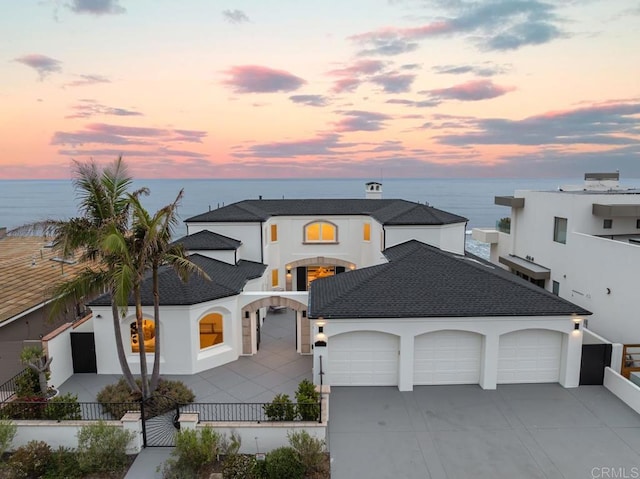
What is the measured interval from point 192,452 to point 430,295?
10247 mm

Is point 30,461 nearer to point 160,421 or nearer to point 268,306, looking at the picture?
point 160,421

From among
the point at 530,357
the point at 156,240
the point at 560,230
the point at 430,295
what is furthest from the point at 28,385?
the point at 560,230

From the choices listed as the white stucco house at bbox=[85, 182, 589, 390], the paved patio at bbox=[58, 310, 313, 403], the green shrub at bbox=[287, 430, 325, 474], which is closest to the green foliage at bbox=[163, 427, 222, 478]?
the green shrub at bbox=[287, 430, 325, 474]

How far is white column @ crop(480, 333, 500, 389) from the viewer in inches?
640

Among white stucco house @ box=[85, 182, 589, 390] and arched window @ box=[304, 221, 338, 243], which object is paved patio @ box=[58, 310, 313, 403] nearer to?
white stucco house @ box=[85, 182, 589, 390]

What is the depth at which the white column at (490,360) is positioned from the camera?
53.4 feet

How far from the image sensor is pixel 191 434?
11828 mm

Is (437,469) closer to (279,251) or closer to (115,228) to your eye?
(115,228)

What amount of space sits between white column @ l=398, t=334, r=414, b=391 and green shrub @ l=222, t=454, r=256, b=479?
6.80 meters

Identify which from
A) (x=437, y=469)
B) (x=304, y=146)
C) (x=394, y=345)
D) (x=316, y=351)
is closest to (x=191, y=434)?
(x=316, y=351)

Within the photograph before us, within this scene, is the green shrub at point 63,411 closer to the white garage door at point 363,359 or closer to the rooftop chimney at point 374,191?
the white garage door at point 363,359

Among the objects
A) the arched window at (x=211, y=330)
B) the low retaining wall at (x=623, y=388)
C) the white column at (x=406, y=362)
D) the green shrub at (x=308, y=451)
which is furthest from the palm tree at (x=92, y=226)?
the low retaining wall at (x=623, y=388)

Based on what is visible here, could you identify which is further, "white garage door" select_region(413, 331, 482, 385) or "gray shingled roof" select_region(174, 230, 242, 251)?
"gray shingled roof" select_region(174, 230, 242, 251)

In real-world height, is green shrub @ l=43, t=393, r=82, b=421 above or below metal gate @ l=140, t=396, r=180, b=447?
above
